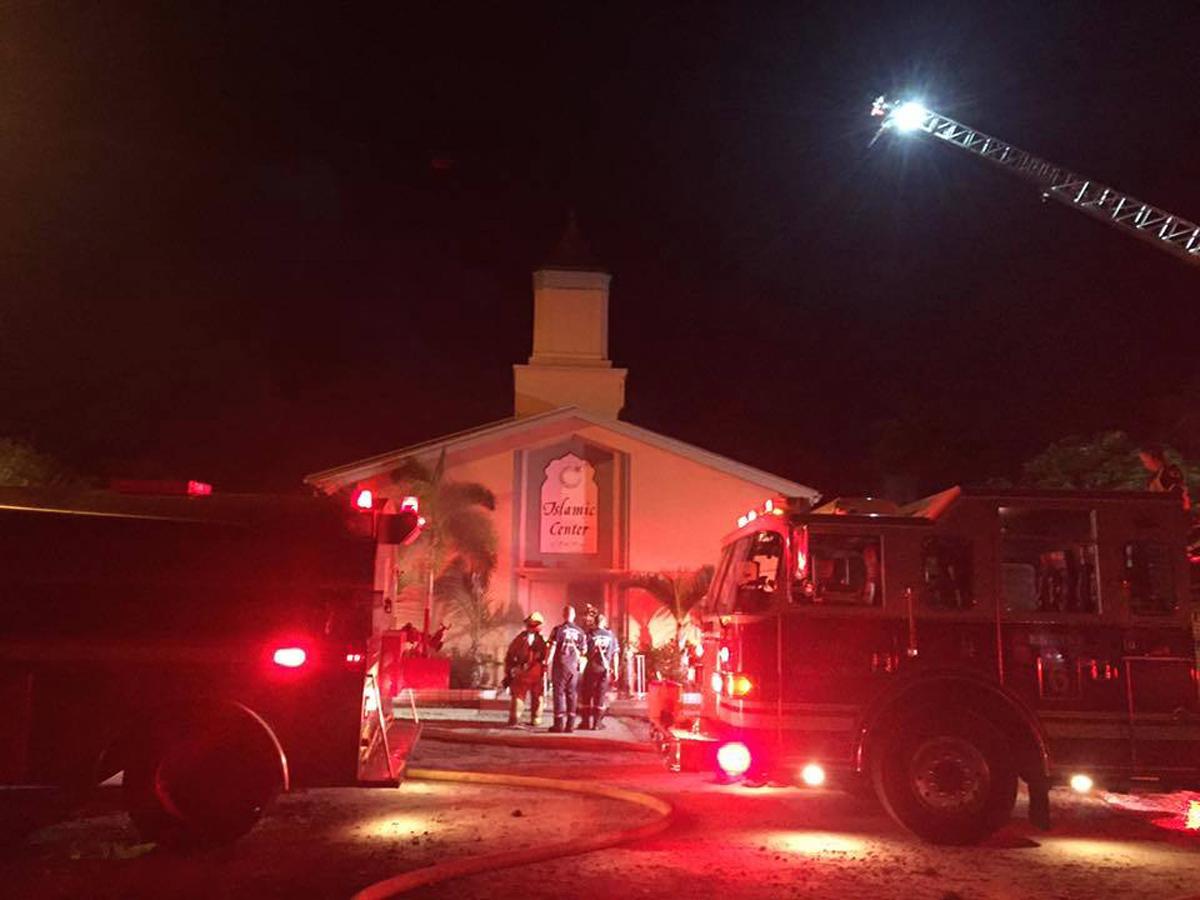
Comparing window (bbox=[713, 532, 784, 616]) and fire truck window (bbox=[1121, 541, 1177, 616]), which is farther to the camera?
window (bbox=[713, 532, 784, 616])

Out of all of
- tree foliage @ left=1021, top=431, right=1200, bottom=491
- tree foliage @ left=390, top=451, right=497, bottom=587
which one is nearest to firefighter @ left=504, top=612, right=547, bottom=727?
tree foliage @ left=390, top=451, right=497, bottom=587

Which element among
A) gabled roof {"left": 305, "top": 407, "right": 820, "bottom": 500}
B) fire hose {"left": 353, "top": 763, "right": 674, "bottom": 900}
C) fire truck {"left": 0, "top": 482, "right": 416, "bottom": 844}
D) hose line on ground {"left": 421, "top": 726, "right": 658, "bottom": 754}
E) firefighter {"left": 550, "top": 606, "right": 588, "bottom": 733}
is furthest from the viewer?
gabled roof {"left": 305, "top": 407, "right": 820, "bottom": 500}

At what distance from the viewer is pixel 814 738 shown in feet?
25.5

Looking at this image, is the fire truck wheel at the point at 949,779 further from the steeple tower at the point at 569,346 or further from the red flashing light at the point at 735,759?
the steeple tower at the point at 569,346

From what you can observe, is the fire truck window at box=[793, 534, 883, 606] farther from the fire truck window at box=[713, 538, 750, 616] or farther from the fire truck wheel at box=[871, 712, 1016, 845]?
the fire truck wheel at box=[871, 712, 1016, 845]

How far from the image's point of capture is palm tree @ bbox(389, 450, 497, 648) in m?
20.7

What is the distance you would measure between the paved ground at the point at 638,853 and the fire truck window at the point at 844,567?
68.6 inches

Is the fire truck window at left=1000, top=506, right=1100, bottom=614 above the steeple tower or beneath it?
beneath

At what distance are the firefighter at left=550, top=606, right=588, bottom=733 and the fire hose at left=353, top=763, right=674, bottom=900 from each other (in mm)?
4163

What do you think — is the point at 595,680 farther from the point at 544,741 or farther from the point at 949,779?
the point at 949,779

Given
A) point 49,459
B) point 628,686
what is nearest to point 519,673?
point 628,686

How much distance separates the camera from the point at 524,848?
6.96m

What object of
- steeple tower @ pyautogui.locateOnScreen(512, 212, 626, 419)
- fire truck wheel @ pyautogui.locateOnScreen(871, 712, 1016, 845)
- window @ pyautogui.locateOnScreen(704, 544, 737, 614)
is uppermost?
steeple tower @ pyautogui.locateOnScreen(512, 212, 626, 419)

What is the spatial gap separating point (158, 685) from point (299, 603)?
1019 millimetres
